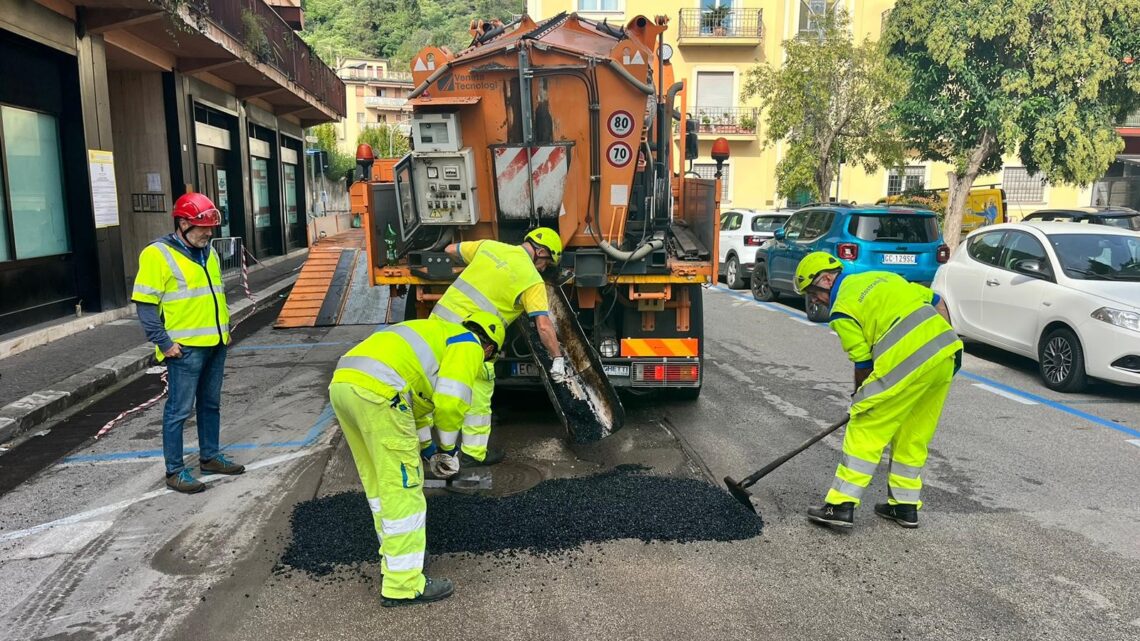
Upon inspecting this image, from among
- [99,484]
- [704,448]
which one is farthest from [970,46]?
[99,484]

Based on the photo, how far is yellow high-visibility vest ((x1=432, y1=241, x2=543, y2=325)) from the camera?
3.78 m

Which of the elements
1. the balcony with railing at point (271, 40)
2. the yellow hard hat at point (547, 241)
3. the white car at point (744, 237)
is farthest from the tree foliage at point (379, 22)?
the yellow hard hat at point (547, 241)

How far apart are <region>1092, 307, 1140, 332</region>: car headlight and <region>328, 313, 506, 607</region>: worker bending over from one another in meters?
6.04

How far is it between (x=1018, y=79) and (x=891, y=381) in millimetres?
19949

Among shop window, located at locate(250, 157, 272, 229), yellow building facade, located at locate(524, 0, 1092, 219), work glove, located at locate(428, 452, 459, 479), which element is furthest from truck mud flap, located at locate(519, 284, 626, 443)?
yellow building facade, located at locate(524, 0, 1092, 219)

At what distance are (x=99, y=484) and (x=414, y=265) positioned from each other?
248cm

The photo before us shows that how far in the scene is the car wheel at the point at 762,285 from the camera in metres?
13.5

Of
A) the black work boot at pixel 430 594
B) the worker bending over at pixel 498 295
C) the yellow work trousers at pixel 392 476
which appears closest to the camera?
the yellow work trousers at pixel 392 476

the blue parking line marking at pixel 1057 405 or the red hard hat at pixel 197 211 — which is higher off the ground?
the red hard hat at pixel 197 211

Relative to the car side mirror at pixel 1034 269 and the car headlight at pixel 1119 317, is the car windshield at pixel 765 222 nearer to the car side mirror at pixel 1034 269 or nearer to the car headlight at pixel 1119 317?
the car side mirror at pixel 1034 269

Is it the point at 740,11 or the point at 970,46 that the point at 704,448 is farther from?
the point at 740,11

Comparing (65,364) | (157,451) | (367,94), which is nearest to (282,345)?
(65,364)

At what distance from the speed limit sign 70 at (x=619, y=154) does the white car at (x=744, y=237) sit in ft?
29.9

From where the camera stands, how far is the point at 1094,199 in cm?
3203
